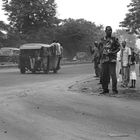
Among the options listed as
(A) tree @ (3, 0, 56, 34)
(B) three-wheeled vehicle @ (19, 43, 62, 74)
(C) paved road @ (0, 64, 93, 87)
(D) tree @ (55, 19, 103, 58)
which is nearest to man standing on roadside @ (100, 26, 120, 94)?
(C) paved road @ (0, 64, 93, 87)

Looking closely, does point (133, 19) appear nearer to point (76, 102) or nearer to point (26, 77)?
point (26, 77)

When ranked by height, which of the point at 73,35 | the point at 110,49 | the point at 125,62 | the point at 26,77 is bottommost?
the point at 26,77

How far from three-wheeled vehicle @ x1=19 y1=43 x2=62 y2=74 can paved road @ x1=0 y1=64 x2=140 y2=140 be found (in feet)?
43.0

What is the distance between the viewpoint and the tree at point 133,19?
63.6m

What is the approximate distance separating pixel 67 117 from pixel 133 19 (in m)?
60.1

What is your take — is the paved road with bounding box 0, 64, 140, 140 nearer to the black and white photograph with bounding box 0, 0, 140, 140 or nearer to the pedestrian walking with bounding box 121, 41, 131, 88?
the black and white photograph with bounding box 0, 0, 140, 140

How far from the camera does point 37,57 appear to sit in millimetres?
25609

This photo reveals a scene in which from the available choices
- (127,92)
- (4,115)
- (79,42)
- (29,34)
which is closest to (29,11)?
(29,34)

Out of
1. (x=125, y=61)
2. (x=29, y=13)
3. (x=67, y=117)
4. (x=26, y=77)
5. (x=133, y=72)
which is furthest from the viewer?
(x=29, y=13)

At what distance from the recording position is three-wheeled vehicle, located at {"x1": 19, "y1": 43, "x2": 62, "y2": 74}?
25.6 metres

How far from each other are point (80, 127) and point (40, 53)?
17.7 m

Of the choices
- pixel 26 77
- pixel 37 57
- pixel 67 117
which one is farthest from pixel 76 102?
pixel 37 57

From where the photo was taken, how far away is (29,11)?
61.4 m

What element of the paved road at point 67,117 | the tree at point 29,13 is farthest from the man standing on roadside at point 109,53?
the tree at point 29,13
